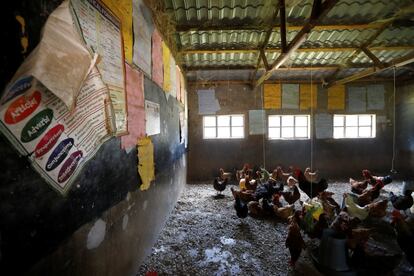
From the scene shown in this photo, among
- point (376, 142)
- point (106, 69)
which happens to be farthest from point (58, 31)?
point (376, 142)

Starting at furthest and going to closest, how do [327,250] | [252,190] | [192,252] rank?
[252,190] < [192,252] < [327,250]

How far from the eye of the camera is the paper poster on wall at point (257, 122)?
8094 mm

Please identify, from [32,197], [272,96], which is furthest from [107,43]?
[272,96]

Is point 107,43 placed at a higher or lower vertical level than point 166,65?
lower

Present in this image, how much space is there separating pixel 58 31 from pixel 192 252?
121 inches

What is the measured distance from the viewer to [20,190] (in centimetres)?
103

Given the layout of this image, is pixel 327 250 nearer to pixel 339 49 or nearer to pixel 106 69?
pixel 106 69

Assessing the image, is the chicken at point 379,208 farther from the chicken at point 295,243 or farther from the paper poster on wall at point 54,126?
the paper poster on wall at point 54,126

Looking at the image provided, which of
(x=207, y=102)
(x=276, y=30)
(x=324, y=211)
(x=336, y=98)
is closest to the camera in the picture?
(x=324, y=211)

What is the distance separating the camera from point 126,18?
2.27 meters

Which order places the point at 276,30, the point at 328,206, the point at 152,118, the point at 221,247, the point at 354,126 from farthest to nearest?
the point at 354,126, the point at 276,30, the point at 328,206, the point at 221,247, the point at 152,118

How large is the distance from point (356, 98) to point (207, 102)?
5308 millimetres

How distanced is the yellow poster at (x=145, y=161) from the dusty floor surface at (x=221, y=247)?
105cm

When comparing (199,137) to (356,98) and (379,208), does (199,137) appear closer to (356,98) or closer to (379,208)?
(379,208)
